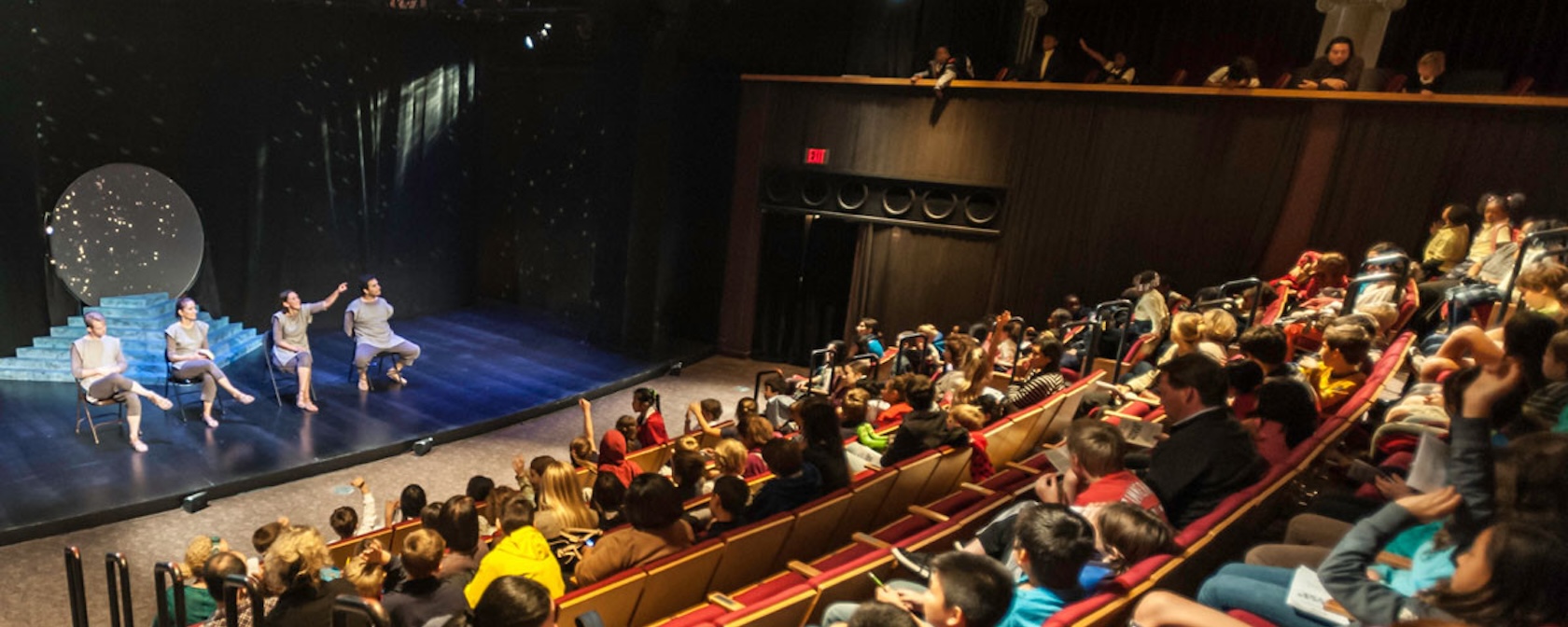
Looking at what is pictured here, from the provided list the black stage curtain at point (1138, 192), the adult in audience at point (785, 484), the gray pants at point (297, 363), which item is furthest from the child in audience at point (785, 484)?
the black stage curtain at point (1138, 192)

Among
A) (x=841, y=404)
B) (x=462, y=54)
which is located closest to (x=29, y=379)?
(x=462, y=54)

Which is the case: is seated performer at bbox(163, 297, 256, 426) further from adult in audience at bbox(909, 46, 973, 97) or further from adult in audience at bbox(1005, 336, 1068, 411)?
adult in audience at bbox(909, 46, 973, 97)

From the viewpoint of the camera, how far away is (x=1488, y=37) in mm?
7949

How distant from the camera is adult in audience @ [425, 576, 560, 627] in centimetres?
202

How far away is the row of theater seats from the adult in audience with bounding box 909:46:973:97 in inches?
204

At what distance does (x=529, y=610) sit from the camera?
6.64ft

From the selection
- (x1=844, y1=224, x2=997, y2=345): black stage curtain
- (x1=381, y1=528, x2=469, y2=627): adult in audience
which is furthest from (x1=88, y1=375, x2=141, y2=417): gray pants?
(x1=844, y1=224, x2=997, y2=345): black stage curtain

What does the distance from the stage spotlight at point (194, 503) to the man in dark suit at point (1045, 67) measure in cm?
809

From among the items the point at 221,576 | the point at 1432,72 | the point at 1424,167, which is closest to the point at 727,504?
the point at 221,576

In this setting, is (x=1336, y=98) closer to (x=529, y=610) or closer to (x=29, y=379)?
(x=529, y=610)

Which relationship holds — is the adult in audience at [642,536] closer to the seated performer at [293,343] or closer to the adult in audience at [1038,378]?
the adult in audience at [1038,378]

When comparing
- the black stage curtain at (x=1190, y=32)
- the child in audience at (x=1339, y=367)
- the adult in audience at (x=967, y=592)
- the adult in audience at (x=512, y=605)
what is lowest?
the adult in audience at (x=512, y=605)

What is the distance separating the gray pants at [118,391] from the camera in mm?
5848

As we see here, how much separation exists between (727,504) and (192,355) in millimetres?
5518
